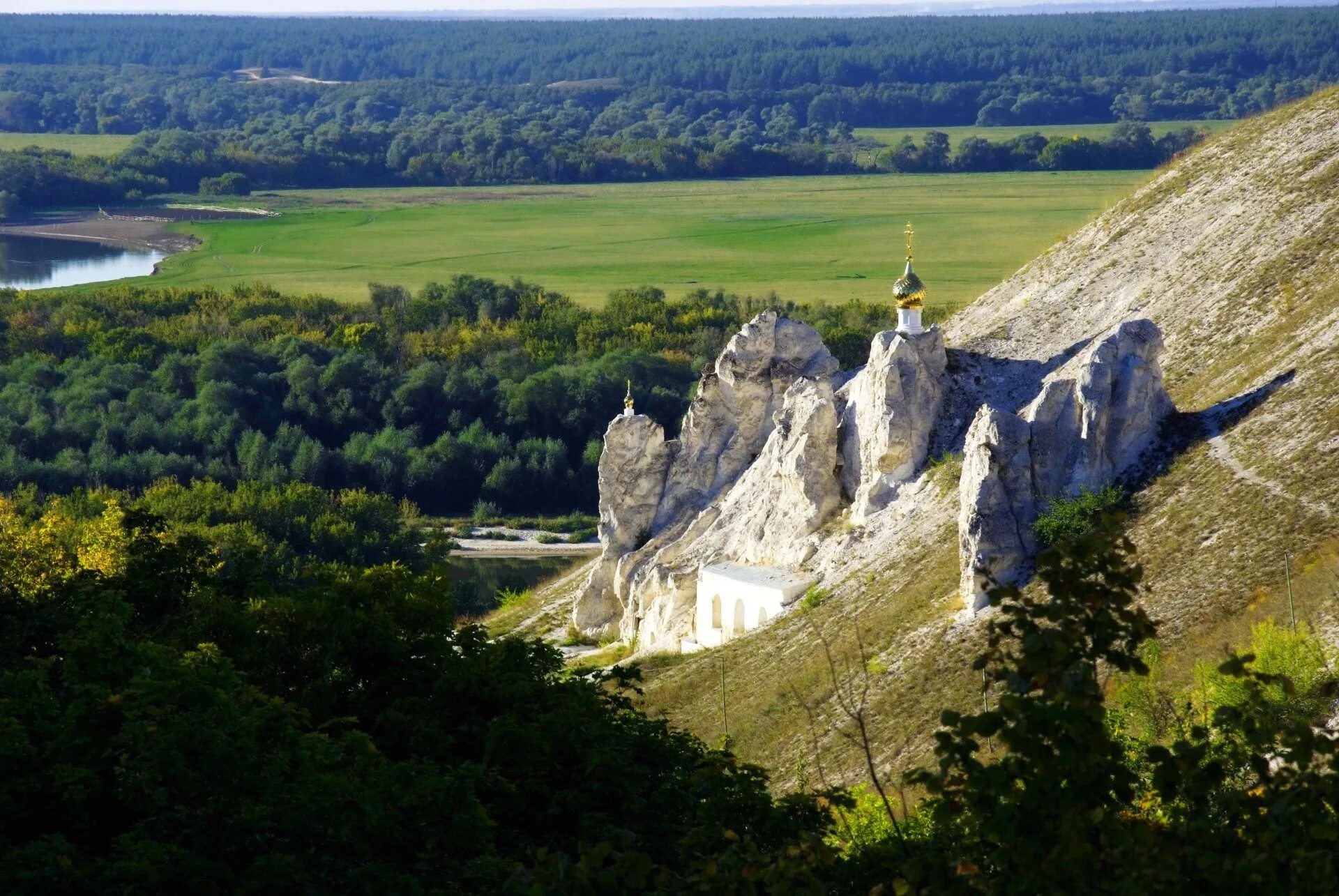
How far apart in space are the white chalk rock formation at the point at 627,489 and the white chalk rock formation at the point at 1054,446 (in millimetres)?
12807

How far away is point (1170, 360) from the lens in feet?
125

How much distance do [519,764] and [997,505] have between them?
1303 cm

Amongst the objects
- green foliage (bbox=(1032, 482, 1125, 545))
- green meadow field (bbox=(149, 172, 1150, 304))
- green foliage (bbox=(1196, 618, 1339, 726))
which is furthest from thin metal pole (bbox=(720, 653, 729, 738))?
green meadow field (bbox=(149, 172, 1150, 304))

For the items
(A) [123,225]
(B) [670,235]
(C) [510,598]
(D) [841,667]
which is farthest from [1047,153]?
(D) [841,667]

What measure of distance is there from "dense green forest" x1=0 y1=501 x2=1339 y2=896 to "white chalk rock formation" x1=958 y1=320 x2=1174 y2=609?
4.60 ft

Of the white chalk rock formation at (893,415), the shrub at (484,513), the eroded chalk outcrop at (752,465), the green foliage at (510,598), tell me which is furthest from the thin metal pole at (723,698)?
the shrub at (484,513)

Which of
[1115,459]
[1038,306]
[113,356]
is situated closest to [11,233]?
[113,356]

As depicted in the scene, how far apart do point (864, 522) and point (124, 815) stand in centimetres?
2095

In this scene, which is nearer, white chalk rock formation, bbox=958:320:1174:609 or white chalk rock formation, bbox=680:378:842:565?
white chalk rock formation, bbox=958:320:1174:609

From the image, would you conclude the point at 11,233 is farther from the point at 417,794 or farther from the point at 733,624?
the point at 417,794

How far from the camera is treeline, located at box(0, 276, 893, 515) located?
82.6 m

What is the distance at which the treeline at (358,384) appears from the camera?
82562 mm

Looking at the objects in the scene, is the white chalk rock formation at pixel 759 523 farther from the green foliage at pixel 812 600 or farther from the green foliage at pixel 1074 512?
the green foliage at pixel 1074 512

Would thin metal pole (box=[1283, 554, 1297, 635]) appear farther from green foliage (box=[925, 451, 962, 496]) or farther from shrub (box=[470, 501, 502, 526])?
shrub (box=[470, 501, 502, 526])
